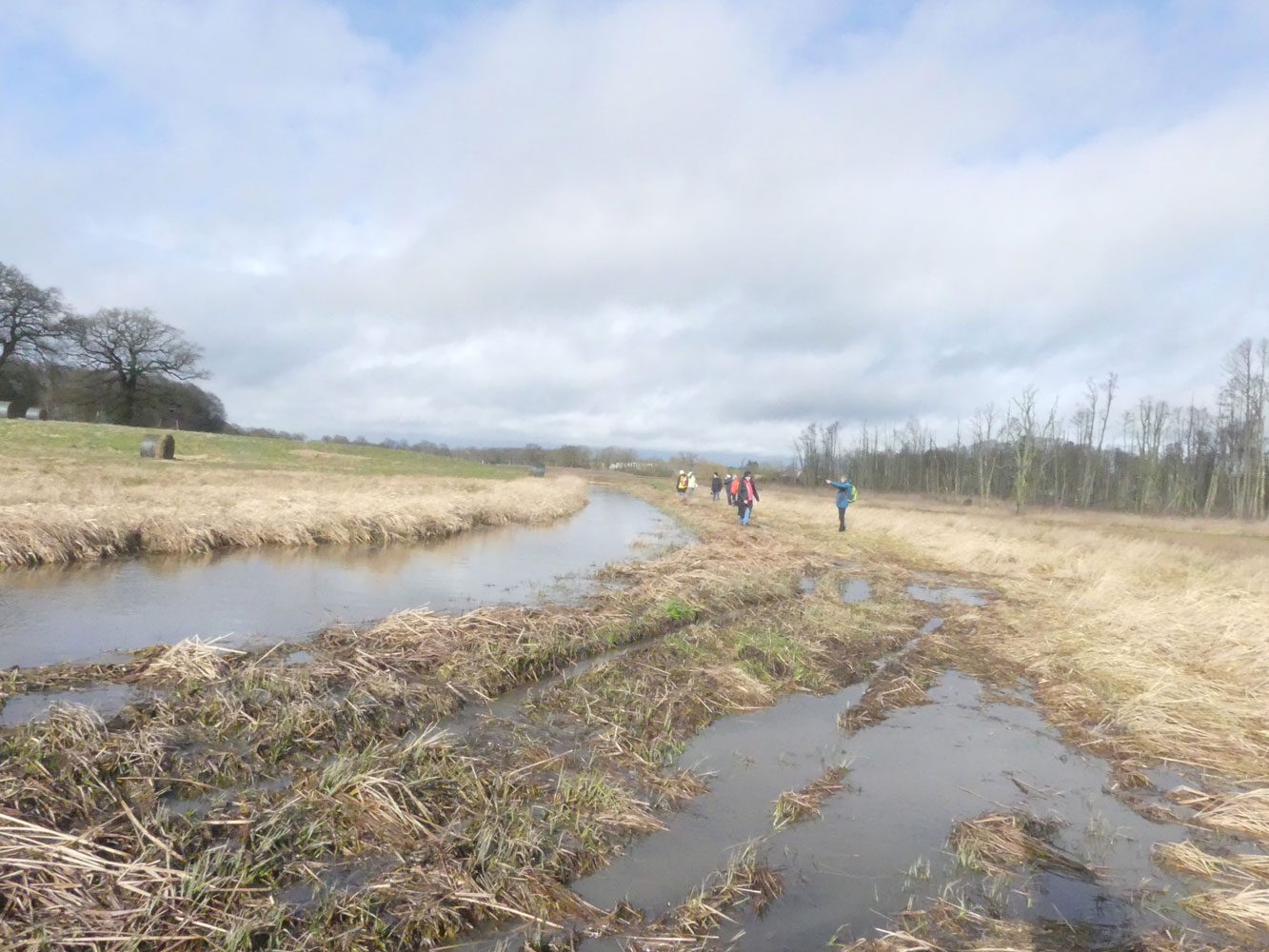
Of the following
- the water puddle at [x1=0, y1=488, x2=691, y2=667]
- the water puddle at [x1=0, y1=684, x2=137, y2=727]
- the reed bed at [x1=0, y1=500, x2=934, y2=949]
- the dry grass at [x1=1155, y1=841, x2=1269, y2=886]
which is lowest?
the water puddle at [x1=0, y1=488, x2=691, y2=667]

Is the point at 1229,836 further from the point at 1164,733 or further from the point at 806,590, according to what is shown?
the point at 806,590

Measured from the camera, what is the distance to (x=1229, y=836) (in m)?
5.57

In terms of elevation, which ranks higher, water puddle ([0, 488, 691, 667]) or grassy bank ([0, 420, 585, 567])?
grassy bank ([0, 420, 585, 567])

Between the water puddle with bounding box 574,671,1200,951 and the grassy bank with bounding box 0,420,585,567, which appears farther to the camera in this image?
the grassy bank with bounding box 0,420,585,567

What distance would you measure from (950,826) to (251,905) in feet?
16.9

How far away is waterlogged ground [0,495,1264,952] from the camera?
→ 13.1 feet

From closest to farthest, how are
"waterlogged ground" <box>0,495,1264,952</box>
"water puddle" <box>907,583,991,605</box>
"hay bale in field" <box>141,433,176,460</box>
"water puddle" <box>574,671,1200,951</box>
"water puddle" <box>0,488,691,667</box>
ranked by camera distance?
1. "waterlogged ground" <box>0,495,1264,952</box>
2. "water puddle" <box>574,671,1200,951</box>
3. "water puddle" <box>0,488,691,667</box>
4. "water puddle" <box>907,583,991,605</box>
5. "hay bale in field" <box>141,433,176,460</box>

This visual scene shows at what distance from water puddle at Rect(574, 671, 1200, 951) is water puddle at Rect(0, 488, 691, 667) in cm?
653

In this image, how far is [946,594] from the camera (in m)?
16.6

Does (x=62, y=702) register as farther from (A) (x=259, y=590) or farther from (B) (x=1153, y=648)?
(B) (x=1153, y=648)

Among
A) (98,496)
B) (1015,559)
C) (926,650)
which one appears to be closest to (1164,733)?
(926,650)

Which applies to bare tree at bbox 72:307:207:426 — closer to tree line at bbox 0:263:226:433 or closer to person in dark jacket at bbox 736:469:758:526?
tree line at bbox 0:263:226:433

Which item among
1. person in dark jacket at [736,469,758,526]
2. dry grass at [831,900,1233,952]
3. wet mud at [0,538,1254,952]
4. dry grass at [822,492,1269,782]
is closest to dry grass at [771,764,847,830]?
wet mud at [0,538,1254,952]

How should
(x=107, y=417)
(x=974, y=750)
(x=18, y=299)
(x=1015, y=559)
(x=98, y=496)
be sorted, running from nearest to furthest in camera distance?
(x=974, y=750) < (x=98, y=496) < (x=1015, y=559) < (x=18, y=299) < (x=107, y=417)
